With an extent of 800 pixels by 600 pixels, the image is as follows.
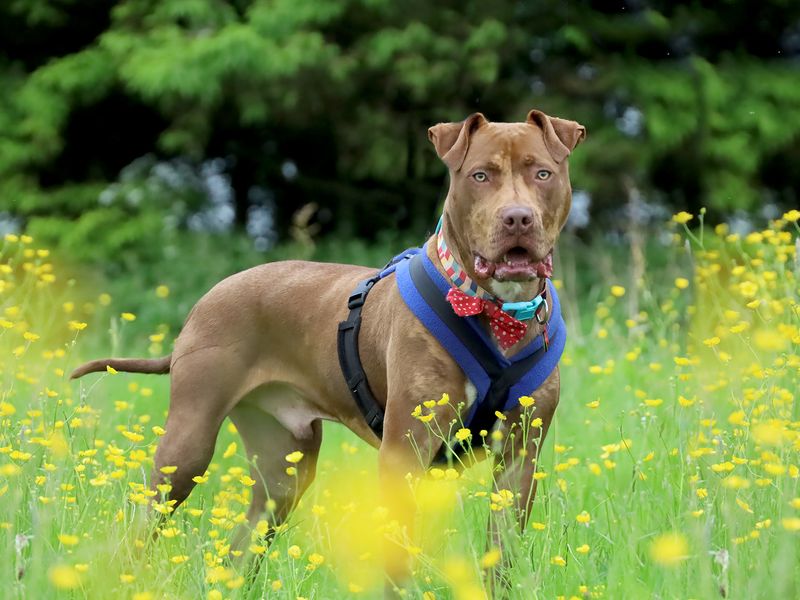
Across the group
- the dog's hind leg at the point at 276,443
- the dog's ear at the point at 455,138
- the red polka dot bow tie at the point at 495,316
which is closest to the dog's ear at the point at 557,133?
the dog's ear at the point at 455,138

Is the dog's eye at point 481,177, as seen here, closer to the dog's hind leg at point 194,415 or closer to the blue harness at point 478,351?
the blue harness at point 478,351

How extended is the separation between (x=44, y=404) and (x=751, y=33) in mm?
9032

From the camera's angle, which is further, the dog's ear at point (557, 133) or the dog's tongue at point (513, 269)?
the dog's ear at point (557, 133)

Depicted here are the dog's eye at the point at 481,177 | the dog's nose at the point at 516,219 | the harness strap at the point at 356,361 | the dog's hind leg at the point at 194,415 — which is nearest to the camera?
the dog's nose at the point at 516,219

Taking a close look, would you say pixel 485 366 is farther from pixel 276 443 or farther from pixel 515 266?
pixel 276 443

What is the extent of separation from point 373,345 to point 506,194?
0.85 metres

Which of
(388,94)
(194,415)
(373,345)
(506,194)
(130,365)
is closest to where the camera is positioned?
(506,194)

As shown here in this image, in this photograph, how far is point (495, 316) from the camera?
3.71 metres

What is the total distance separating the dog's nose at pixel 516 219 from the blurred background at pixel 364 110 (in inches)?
261

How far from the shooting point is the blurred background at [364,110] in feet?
33.7

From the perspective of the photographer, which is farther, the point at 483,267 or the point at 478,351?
the point at 478,351

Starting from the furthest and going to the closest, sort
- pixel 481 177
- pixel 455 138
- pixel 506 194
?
pixel 455 138 < pixel 481 177 < pixel 506 194

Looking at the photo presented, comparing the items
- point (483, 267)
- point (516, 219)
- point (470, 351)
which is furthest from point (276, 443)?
point (516, 219)

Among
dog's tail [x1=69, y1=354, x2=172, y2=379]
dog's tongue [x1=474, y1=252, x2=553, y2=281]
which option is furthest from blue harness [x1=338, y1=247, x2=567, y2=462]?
dog's tail [x1=69, y1=354, x2=172, y2=379]
